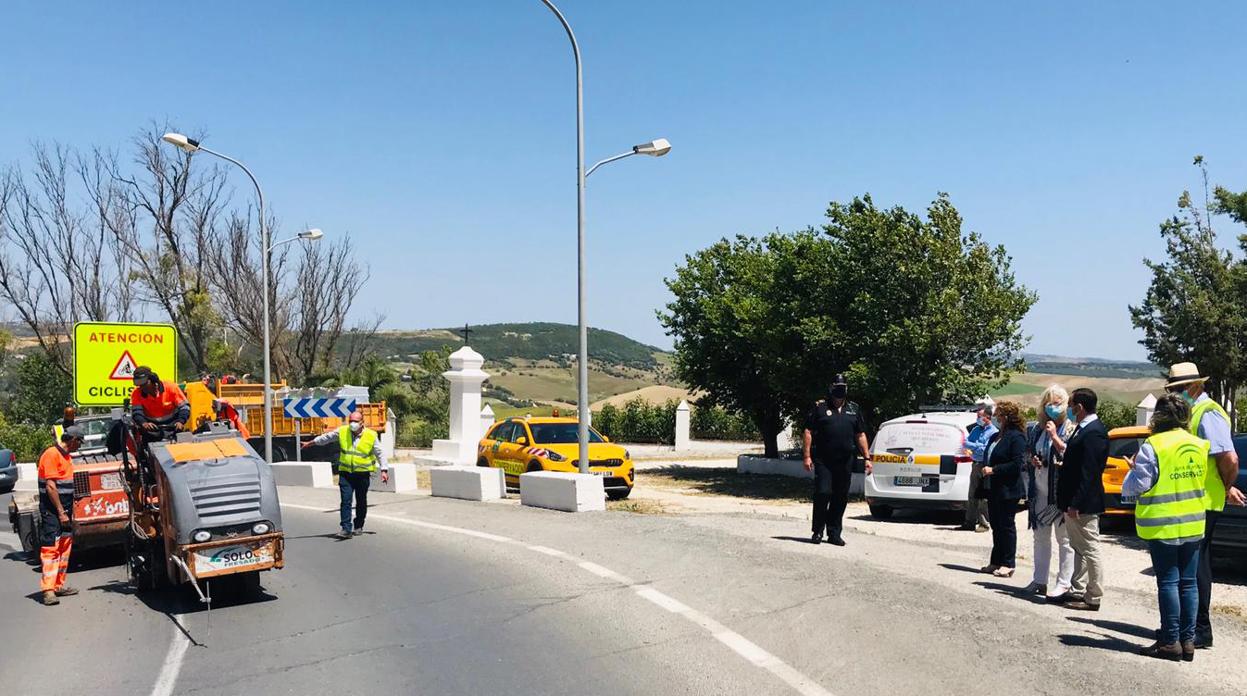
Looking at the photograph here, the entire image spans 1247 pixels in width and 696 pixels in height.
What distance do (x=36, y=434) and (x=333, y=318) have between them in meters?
15.3

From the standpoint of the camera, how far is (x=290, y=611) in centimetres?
942

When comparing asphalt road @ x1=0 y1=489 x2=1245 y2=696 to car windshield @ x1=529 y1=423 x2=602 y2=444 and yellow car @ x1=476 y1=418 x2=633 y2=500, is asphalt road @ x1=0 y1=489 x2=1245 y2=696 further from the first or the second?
car windshield @ x1=529 y1=423 x2=602 y2=444

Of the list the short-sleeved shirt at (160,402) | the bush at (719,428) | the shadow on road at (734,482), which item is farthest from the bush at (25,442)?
the short-sleeved shirt at (160,402)

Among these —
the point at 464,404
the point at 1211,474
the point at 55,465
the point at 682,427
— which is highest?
the point at 464,404

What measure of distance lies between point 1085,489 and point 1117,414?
95.8 feet

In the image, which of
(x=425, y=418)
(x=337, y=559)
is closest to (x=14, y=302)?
(x=425, y=418)

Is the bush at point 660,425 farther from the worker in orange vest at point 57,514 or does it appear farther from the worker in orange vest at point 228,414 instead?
the worker in orange vest at point 57,514

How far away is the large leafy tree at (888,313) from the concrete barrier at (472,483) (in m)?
7.79

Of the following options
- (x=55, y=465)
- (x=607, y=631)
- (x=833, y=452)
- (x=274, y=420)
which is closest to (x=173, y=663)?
(x=607, y=631)

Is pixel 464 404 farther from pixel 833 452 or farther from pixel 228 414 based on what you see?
pixel 833 452

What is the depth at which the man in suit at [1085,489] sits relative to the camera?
26.1 ft

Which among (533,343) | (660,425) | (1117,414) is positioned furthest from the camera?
(533,343)

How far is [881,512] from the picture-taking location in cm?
1662

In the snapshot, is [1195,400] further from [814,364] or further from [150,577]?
[814,364]
